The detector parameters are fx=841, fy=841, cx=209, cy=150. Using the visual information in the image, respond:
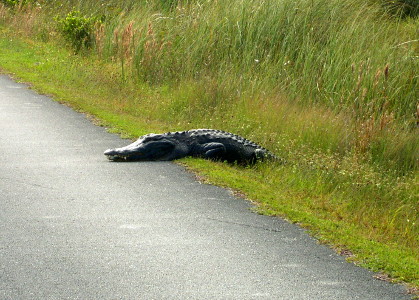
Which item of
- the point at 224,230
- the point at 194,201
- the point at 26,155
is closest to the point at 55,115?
the point at 26,155

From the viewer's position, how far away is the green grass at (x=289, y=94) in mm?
8492

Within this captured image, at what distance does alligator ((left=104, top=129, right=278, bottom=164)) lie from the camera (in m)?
9.63

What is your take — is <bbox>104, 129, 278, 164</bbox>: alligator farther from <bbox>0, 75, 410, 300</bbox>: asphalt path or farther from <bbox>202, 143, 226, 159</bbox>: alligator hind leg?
<bbox>0, 75, 410, 300</bbox>: asphalt path

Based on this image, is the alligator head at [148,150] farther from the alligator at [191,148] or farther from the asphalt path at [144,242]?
the asphalt path at [144,242]

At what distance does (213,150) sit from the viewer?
9.98 metres

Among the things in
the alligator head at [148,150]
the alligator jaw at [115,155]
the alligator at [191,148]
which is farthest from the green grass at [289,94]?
the alligator jaw at [115,155]

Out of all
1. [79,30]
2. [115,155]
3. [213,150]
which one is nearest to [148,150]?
[115,155]

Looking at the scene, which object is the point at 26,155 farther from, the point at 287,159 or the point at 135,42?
the point at 135,42

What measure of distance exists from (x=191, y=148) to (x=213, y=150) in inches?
10.3

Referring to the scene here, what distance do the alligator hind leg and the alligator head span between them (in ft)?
1.36

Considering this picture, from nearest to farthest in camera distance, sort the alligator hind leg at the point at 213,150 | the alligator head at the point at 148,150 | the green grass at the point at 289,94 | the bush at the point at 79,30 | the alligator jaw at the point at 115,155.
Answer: the green grass at the point at 289,94 < the alligator jaw at the point at 115,155 < the alligator head at the point at 148,150 < the alligator hind leg at the point at 213,150 < the bush at the point at 79,30

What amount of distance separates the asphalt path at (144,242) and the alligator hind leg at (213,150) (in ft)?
2.23

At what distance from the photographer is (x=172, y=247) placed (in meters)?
6.25

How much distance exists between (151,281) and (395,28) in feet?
35.2
